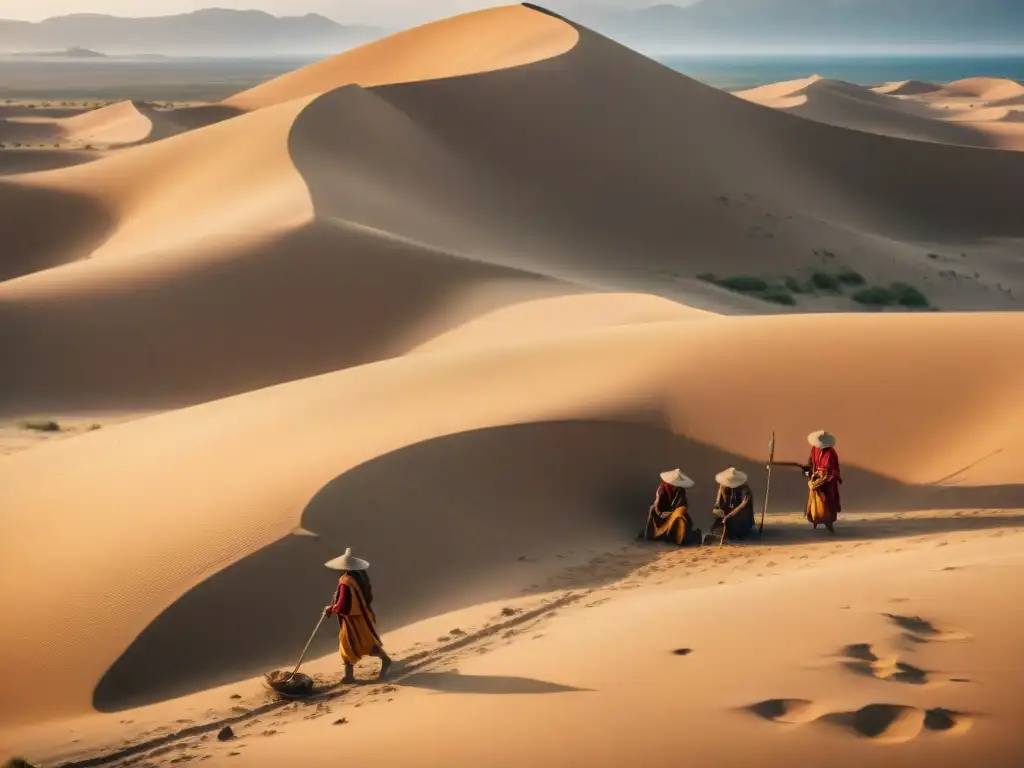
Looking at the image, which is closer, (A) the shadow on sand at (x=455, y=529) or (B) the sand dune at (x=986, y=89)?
(A) the shadow on sand at (x=455, y=529)

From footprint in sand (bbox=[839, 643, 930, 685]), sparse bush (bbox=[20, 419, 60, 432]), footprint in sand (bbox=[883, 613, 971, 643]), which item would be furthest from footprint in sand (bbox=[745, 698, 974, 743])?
sparse bush (bbox=[20, 419, 60, 432])

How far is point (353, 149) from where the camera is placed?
32500 millimetres

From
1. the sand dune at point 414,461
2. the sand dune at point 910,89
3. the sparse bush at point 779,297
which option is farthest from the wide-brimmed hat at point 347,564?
the sand dune at point 910,89

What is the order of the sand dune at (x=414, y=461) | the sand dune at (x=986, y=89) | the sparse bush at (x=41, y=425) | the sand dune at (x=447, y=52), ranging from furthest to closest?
the sand dune at (x=986, y=89), the sand dune at (x=447, y=52), the sparse bush at (x=41, y=425), the sand dune at (x=414, y=461)

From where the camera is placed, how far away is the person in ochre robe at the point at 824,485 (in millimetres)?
11148

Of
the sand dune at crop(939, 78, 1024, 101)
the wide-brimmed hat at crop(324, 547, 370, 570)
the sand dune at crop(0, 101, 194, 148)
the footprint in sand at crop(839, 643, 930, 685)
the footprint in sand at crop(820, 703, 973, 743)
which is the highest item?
the sand dune at crop(939, 78, 1024, 101)

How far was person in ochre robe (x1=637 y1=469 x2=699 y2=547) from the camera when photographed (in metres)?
11.1

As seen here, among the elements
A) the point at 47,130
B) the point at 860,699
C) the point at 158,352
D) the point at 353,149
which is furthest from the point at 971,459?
the point at 47,130

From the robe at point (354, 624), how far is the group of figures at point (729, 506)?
374 centimetres

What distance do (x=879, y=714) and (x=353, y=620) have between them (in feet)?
11.0

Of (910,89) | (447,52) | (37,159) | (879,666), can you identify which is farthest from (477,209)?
(910,89)

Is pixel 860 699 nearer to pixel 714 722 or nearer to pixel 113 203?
pixel 714 722

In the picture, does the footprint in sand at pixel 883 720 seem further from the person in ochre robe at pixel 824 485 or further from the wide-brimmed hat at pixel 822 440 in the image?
the wide-brimmed hat at pixel 822 440

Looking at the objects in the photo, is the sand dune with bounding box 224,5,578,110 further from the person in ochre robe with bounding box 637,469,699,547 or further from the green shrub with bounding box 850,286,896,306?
the person in ochre robe with bounding box 637,469,699,547
